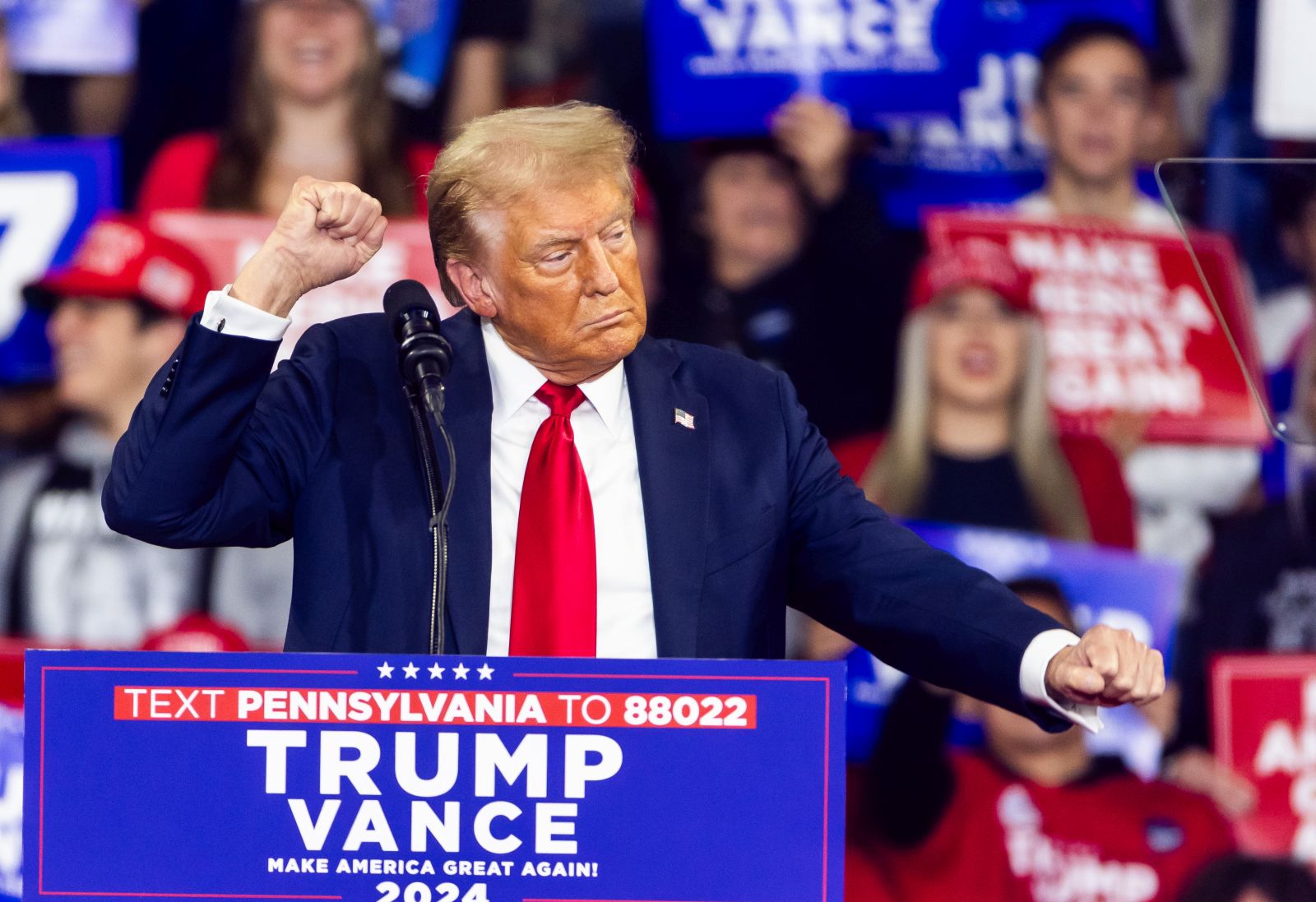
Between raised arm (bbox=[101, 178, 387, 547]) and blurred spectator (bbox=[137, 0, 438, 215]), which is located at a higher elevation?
blurred spectator (bbox=[137, 0, 438, 215])

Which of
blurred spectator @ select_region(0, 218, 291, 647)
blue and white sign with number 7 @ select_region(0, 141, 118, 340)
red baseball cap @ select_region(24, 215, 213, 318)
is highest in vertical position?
blue and white sign with number 7 @ select_region(0, 141, 118, 340)

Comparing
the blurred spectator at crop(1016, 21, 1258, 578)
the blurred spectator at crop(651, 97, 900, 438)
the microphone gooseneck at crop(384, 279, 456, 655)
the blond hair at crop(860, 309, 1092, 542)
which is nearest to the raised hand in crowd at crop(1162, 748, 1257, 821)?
the blurred spectator at crop(1016, 21, 1258, 578)

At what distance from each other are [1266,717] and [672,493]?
8.79 feet

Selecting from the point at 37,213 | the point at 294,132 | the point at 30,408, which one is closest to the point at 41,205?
the point at 37,213

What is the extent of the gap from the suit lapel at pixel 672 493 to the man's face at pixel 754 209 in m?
2.16

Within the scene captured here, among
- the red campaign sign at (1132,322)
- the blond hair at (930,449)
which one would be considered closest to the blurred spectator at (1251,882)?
the blond hair at (930,449)

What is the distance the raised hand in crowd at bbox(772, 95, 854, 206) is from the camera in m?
3.99

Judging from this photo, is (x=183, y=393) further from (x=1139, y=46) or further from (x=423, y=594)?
(x=1139, y=46)

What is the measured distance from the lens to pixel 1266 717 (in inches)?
158

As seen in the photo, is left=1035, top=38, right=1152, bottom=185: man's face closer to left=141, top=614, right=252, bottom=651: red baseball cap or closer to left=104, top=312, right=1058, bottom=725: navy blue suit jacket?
left=141, top=614, right=252, bottom=651: red baseball cap

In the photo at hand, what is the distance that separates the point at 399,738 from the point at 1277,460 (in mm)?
3163

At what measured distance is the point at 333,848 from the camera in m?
1.44

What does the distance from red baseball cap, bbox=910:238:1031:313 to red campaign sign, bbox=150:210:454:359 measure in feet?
3.76

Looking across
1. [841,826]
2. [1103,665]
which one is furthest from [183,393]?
[1103,665]
